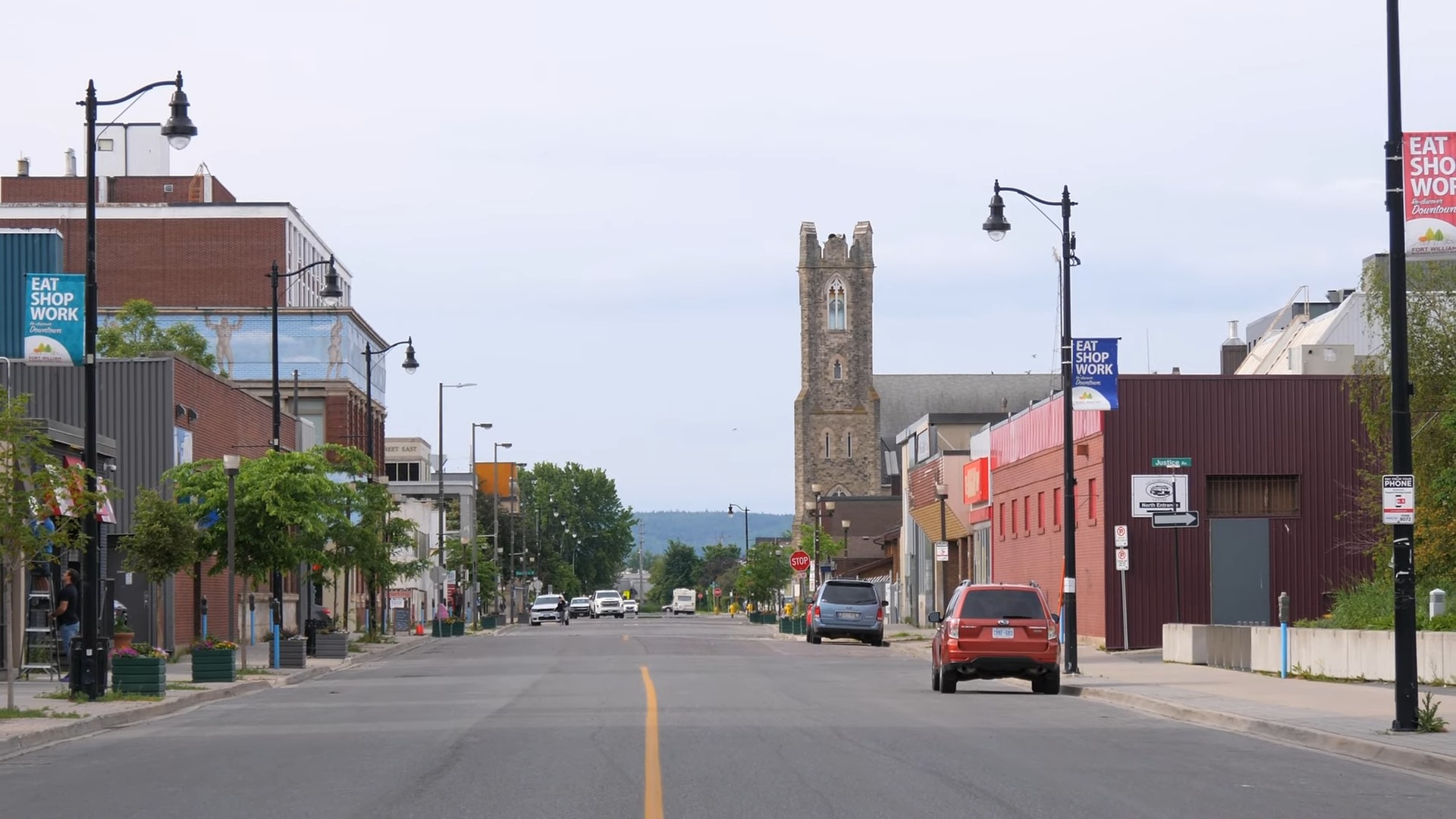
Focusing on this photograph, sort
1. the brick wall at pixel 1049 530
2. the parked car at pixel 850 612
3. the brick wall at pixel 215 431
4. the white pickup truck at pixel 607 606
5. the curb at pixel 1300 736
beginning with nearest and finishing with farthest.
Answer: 1. the curb at pixel 1300 736
2. the brick wall at pixel 215 431
3. the brick wall at pixel 1049 530
4. the parked car at pixel 850 612
5. the white pickup truck at pixel 607 606

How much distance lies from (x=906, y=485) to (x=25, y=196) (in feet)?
138

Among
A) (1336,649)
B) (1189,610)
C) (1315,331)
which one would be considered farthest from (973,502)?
(1336,649)

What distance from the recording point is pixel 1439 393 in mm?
39281

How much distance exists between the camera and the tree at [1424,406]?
35156mm

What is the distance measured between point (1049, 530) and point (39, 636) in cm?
2829

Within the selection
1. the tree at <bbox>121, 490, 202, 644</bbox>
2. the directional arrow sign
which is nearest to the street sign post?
the directional arrow sign

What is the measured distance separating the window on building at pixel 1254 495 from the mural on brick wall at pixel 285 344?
44889mm

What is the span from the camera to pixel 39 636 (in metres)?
34.2

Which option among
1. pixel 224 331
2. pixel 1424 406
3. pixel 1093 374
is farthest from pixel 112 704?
pixel 224 331

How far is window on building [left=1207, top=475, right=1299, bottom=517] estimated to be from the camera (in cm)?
4434

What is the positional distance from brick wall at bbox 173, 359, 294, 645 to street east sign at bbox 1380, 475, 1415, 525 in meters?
28.5

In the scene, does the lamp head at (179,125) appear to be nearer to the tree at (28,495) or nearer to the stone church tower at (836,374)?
the tree at (28,495)

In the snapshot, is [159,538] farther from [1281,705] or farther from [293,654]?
[1281,705]

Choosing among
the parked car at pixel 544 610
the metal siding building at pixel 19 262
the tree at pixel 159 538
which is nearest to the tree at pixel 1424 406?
the tree at pixel 159 538
